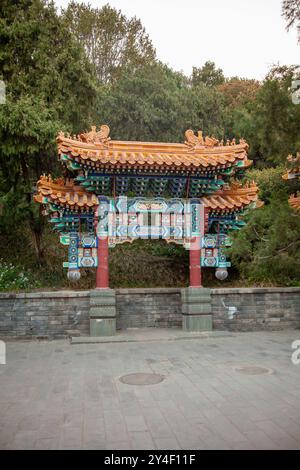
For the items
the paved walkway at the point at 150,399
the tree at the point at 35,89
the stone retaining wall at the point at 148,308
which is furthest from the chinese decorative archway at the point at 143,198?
the tree at the point at 35,89

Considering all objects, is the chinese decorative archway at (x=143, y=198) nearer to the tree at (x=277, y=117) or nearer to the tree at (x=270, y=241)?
the tree at (x=270, y=241)

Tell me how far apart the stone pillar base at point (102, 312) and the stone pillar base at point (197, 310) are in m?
1.99

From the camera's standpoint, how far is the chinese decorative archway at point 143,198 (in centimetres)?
1064

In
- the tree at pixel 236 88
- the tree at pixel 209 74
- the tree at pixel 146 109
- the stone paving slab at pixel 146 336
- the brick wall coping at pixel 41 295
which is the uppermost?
the tree at pixel 209 74

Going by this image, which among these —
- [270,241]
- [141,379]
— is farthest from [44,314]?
[270,241]

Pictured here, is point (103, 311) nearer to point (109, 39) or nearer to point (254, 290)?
point (254, 290)

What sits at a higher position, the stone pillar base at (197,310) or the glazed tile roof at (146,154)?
the glazed tile roof at (146,154)

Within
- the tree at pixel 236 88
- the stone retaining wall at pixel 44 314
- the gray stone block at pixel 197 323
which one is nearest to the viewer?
the stone retaining wall at pixel 44 314

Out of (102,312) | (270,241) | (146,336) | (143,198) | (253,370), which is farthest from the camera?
(143,198)

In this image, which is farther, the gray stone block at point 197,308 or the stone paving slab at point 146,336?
the gray stone block at point 197,308

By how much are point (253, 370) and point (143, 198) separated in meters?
5.76

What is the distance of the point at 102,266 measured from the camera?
1100 centimetres

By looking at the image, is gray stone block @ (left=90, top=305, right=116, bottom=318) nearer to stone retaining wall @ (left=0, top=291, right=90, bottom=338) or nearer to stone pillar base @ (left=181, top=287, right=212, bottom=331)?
stone retaining wall @ (left=0, top=291, right=90, bottom=338)

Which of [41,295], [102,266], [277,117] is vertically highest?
[277,117]
